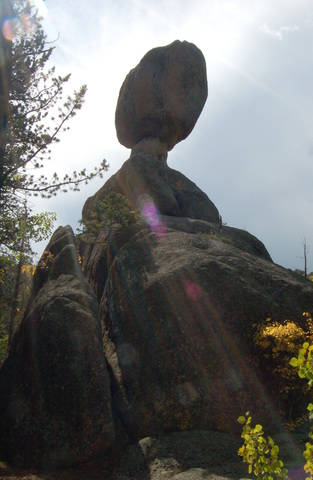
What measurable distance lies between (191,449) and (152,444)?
103 cm

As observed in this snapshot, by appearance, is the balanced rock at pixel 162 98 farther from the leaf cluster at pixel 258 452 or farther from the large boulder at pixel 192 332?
the leaf cluster at pixel 258 452

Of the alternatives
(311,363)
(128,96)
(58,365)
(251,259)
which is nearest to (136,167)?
(128,96)

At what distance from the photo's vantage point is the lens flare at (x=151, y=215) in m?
16.7

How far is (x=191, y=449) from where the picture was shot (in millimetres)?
9812

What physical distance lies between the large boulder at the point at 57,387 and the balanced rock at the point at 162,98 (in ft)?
59.6

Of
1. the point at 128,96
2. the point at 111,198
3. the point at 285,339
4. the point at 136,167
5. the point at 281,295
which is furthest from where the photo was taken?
the point at 128,96

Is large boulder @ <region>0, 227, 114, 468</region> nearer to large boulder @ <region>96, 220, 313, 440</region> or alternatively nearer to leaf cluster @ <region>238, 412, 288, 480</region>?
large boulder @ <region>96, 220, 313, 440</region>

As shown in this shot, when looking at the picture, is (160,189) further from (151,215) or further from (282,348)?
(282,348)

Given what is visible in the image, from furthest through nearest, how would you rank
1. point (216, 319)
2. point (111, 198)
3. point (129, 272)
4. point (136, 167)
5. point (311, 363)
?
point (136, 167) → point (111, 198) → point (129, 272) → point (216, 319) → point (311, 363)

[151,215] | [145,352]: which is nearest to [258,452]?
[145,352]

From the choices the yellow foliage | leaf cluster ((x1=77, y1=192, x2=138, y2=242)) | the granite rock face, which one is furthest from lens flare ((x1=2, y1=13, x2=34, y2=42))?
the yellow foliage

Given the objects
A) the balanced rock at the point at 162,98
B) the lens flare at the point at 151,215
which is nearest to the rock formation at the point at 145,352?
the lens flare at the point at 151,215

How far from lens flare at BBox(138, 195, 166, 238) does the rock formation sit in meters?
0.19

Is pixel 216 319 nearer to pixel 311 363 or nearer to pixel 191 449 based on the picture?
pixel 191 449
